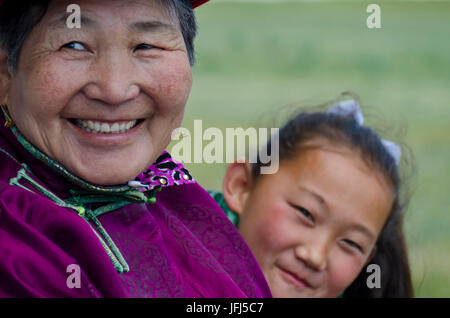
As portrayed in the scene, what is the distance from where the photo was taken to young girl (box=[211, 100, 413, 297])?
376 cm

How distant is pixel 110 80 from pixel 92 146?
23 cm

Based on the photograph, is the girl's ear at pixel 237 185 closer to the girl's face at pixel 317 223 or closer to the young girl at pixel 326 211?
the young girl at pixel 326 211

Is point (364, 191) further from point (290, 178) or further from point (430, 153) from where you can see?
point (430, 153)

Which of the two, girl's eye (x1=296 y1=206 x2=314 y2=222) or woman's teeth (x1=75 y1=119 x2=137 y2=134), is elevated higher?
woman's teeth (x1=75 y1=119 x2=137 y2=134)

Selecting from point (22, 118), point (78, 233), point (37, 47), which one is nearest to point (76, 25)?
point (37, 47)

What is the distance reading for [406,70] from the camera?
14242 millimetres

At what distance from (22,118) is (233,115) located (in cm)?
836

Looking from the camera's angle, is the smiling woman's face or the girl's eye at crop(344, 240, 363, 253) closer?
the smiling woman's face

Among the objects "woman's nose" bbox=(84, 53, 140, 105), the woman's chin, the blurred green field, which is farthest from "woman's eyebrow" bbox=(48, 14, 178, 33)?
the blurred green field

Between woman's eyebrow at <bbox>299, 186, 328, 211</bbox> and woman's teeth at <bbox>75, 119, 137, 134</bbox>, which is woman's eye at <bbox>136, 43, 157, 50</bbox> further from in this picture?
woman's eyebrow at <bbox>299, 186, 328, 211</bbox>

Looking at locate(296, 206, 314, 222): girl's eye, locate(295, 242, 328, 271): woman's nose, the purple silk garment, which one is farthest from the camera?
locate(296, 206, 314, 222): girl's eye

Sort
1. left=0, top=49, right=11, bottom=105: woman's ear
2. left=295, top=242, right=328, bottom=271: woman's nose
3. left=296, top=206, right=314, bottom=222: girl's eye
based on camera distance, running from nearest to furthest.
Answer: left=0, top=49, right=11, bottom=105: woman's ear
left=295, top=242, right=328, bottom=271: woman's nose
left=296, top=206, right=314, bottom=222: girl's eye

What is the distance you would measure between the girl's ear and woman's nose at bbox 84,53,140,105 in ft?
5.91

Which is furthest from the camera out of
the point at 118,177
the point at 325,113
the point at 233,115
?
the point at 233,115
